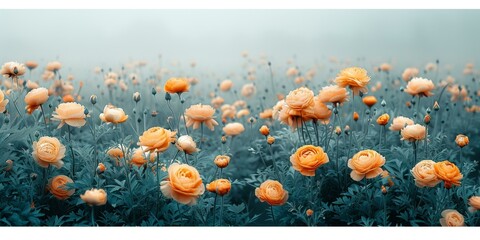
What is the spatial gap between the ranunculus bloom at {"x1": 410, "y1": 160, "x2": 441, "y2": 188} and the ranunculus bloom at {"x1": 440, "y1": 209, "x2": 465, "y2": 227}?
0.09 meters

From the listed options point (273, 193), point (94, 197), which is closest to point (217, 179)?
point (273, 193)

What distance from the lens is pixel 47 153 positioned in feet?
4.77

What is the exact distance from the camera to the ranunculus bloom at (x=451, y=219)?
1.42m

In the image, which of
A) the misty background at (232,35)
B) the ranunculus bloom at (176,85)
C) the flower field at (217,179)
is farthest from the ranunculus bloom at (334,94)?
the misty background at (232,35)

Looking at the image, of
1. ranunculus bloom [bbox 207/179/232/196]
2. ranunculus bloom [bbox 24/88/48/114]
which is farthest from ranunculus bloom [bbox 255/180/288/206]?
ranunculus bloom [bbox 24/88/48/114]

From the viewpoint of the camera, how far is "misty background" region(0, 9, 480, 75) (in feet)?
7.32

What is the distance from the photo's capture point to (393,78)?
307 centimetres

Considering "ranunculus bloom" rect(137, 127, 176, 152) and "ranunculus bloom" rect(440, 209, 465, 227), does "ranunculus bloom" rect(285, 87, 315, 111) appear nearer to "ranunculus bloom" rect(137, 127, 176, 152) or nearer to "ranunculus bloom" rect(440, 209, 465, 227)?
"ranunculus bloom" rect(137, 127, 176, 152)

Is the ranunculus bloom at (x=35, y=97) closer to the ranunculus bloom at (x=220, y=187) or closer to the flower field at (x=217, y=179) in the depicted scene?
the flower field at (x=217, y=179)

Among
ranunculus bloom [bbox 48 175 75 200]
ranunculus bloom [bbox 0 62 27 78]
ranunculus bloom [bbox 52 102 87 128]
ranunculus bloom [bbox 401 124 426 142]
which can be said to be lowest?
ranunculus bloom [bbox 48 175 75 200]

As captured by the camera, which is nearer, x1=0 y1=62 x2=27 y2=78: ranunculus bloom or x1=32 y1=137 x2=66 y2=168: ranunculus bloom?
x1=32 y1=137 x2=66 y2=168: ranunculus bloom
